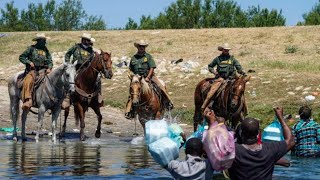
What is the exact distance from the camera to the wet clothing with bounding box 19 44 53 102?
21.4 meters

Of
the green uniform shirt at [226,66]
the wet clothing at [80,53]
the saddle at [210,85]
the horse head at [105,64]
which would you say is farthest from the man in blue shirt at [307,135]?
the wet clothing at [80,53]

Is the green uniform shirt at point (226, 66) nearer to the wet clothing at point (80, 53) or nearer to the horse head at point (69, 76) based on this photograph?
the wet clothing at point (80, 53)

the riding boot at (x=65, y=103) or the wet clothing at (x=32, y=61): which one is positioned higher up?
the wet clothing at (x=32, y=61)

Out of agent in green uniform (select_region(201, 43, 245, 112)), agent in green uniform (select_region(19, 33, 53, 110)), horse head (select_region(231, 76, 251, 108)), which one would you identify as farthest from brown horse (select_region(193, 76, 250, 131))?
agent in green uniform (select_region(19, 33, 53, 110))

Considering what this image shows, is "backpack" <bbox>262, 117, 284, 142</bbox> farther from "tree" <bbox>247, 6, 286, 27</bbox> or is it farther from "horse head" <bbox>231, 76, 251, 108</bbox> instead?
"tree" <bbox>247, 6, 286, 27</bbox>

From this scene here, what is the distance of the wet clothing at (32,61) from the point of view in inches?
843

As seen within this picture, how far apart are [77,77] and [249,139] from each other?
13638 mm

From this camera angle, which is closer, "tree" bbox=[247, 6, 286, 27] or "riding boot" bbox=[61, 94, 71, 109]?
"riding boot" bbox=[61, 94, 71, 109]

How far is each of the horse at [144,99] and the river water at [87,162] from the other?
794 mm

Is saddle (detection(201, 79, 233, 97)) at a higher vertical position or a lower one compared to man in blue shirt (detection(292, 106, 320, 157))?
higher

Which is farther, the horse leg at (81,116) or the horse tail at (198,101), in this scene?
the horse tail at (198,101)

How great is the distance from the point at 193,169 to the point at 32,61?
13155 millimetres

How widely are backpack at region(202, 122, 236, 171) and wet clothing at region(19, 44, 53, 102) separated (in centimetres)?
1302

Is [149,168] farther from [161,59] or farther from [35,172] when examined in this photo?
[161,59]
